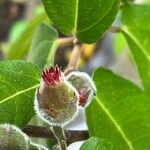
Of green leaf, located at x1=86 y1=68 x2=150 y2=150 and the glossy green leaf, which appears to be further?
the glossy green leaf

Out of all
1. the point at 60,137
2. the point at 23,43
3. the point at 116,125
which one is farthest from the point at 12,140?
the point at 23,43

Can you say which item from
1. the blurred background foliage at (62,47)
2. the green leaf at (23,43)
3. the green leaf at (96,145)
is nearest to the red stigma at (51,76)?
the green leaf at (96,145)

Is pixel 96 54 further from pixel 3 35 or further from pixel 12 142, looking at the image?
pixel 12 142

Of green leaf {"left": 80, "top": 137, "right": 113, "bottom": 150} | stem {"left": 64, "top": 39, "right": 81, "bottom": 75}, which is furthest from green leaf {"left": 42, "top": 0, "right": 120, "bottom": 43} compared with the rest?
green leaf {"left": 80, "top": 137, "right": 113, "bottom": 150}

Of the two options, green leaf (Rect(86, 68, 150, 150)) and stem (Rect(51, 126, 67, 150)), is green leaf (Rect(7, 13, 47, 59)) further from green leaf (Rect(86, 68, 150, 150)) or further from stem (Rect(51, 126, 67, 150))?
stem (Rect(51, 126, 67, 150))

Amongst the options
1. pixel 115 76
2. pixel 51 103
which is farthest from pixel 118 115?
pixel 51 103

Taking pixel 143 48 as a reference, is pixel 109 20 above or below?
above
